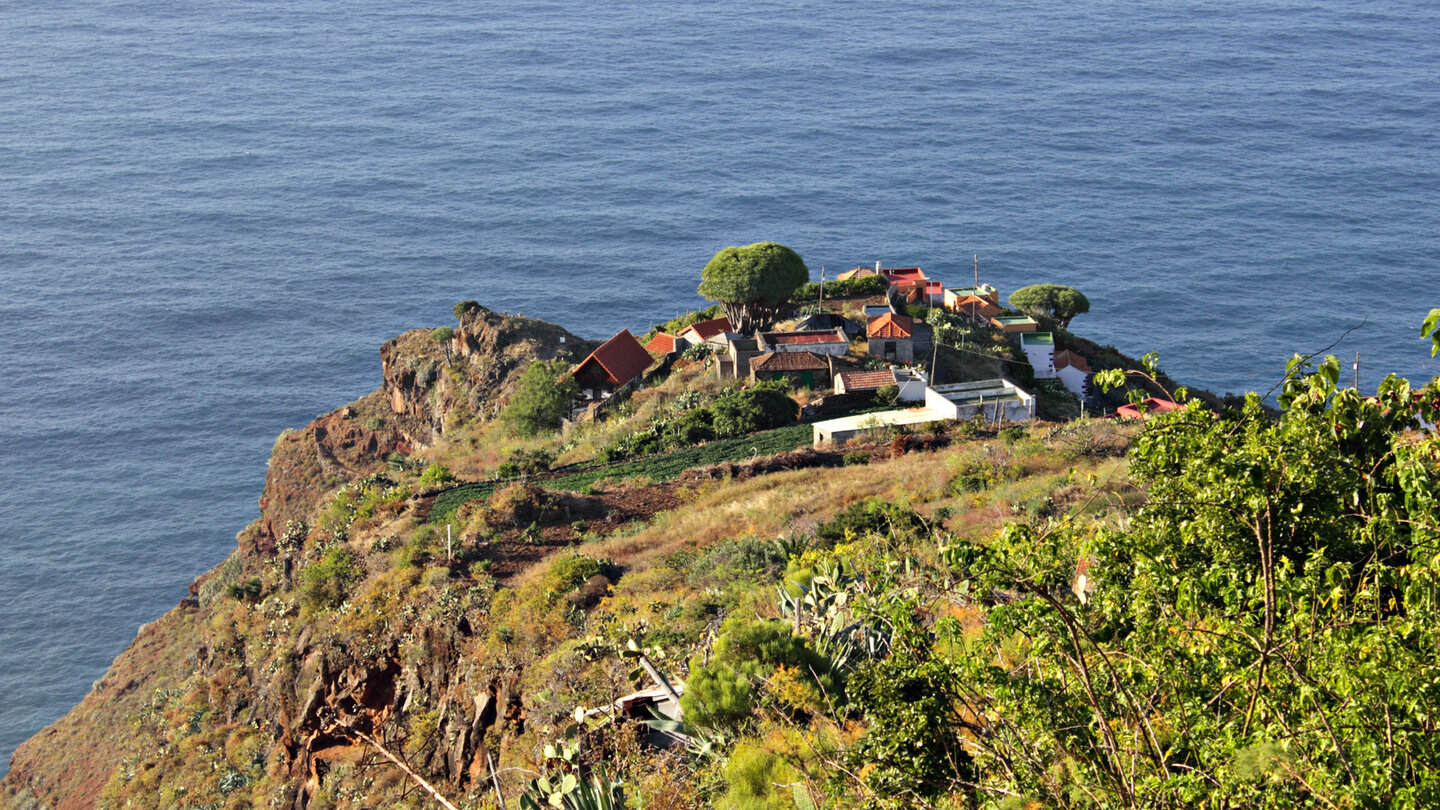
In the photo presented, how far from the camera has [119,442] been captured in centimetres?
10519

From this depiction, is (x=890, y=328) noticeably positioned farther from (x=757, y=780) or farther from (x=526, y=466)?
(x=757, y=780)

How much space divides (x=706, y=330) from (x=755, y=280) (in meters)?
5.43

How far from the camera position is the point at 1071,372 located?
59625 millimetres

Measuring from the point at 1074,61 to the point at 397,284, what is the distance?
4956 inches

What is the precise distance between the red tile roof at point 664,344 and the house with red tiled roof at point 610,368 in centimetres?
218

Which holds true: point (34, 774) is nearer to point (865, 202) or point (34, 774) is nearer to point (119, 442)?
point (119, 442)

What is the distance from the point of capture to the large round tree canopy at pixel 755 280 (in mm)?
60906

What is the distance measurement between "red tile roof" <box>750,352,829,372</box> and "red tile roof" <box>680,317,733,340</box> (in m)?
10.2

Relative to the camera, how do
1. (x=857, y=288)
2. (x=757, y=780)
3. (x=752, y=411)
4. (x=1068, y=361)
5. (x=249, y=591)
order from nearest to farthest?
(x=757, y=780) < (x=249, y=591) < (x=752, y=411) < (x=1068, y=361) < (x=857, y=288)

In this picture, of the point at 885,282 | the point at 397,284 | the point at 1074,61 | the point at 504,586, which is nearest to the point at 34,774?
the point at 504,586

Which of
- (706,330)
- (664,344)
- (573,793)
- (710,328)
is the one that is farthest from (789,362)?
(573,793)

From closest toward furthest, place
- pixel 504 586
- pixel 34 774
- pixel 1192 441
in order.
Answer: pixel 1192 441, pixel 504 586, pixel 34 774

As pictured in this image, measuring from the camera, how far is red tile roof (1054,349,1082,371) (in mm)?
59812

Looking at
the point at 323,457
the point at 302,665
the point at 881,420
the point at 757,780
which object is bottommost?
the point at 323,457
